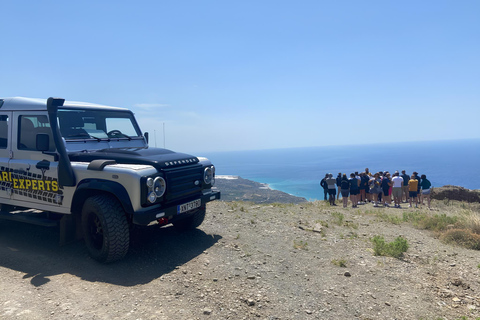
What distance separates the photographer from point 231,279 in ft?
16.3

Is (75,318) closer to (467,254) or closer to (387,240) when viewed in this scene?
(387,240)

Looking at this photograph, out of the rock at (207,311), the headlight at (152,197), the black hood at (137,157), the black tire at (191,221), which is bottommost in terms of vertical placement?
the rock at (207,311)

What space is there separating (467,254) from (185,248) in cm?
702

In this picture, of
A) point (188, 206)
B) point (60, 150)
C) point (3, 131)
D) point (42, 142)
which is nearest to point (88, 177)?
point (60, 150)

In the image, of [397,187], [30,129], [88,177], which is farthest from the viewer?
[397,187]

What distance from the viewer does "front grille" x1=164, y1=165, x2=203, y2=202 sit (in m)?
5.24

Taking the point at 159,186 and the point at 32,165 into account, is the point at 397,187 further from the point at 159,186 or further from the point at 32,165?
the point at 32,165

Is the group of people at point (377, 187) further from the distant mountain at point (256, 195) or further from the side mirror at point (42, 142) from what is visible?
the distant mountain at point (256, 195)

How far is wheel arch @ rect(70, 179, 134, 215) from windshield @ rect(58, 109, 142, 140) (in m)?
1.19

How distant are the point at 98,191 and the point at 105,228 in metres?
0.70

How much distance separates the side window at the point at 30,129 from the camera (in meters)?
5.68

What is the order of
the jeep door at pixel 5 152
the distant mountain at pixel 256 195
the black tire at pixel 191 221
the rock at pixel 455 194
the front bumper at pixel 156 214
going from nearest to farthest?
1. the front bumper at pixel 156 214
2. the jeep door at pixel 5 152
3. the black tire at pixel 191 221
4. the rock at pixel 455 194
5. the distant mountain at pixel 256 195

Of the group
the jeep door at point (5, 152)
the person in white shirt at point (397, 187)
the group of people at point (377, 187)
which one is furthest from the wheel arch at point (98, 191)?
the person in white shirt at point (397, 187)

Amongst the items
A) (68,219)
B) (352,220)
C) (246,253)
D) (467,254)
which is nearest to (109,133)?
(68,219)
